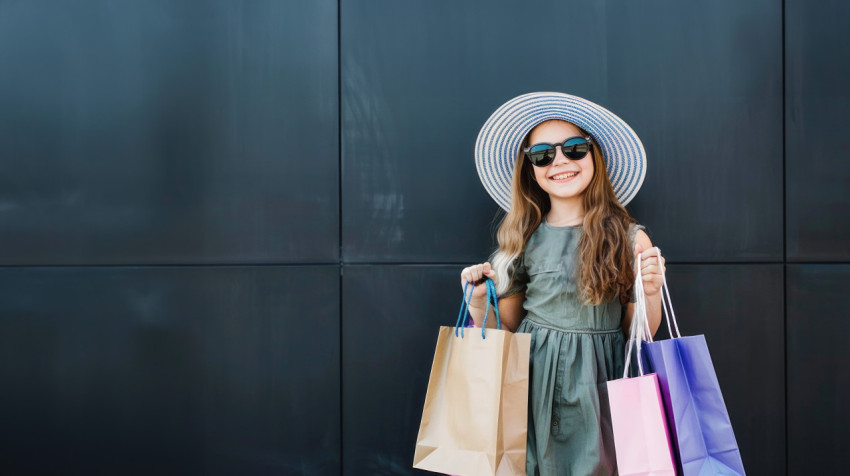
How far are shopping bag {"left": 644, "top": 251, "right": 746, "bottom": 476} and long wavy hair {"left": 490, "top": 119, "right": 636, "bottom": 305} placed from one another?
0.89 ft

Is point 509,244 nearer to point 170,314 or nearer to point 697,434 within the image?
point 697,434

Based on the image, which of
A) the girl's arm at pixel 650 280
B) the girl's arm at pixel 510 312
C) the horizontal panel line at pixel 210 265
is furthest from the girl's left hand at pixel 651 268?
the horizontal panel line at pixel 210 265

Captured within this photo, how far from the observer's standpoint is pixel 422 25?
2631mm

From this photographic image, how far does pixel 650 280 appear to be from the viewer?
1.82 meters

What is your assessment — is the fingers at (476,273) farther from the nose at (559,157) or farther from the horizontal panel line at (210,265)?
the horizontal panel line at (210,265)

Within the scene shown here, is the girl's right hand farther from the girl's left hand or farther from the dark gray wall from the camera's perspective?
the dark gray wall

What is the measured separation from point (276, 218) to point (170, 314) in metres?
0.66

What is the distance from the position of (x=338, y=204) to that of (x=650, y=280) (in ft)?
4.66

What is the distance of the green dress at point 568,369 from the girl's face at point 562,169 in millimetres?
151

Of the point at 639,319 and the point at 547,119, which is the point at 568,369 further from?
the point at 547,119

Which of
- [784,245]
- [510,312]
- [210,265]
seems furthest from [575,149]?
[210,265]

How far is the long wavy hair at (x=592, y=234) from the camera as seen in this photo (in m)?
1.90

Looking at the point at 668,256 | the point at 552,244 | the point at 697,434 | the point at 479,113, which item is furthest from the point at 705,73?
the point at 697,434

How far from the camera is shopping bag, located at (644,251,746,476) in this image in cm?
164
